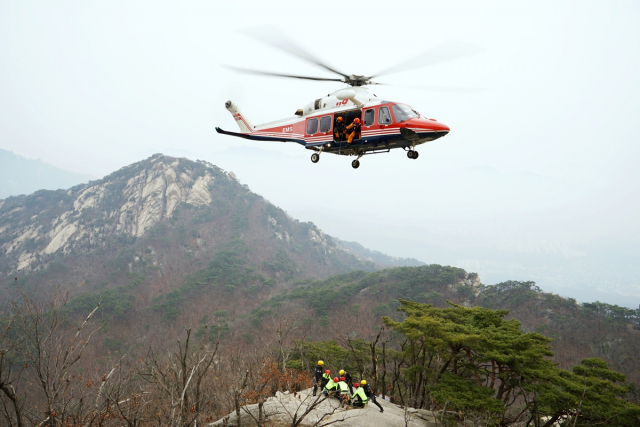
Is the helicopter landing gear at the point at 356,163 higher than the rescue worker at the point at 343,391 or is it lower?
higher

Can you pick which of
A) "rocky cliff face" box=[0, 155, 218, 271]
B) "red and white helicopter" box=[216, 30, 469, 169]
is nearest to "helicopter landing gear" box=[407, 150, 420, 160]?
"red and white helicopter" box=[216, 30, 469, 169]

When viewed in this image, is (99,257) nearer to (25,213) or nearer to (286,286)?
(25,213)

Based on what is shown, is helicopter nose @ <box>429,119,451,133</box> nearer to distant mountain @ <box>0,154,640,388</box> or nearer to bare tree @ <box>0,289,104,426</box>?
bare tree @ <box>0,289,104,426</box>

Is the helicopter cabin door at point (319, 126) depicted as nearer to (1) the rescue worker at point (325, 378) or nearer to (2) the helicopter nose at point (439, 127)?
Result: (2) the helicopter nose at point (439, 127)

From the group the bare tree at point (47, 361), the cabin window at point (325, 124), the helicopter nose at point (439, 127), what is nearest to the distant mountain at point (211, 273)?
the bare tree at point (47, 361)

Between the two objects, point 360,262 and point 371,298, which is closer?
point 371,298

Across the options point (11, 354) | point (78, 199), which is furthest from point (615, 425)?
point (78, 199)
